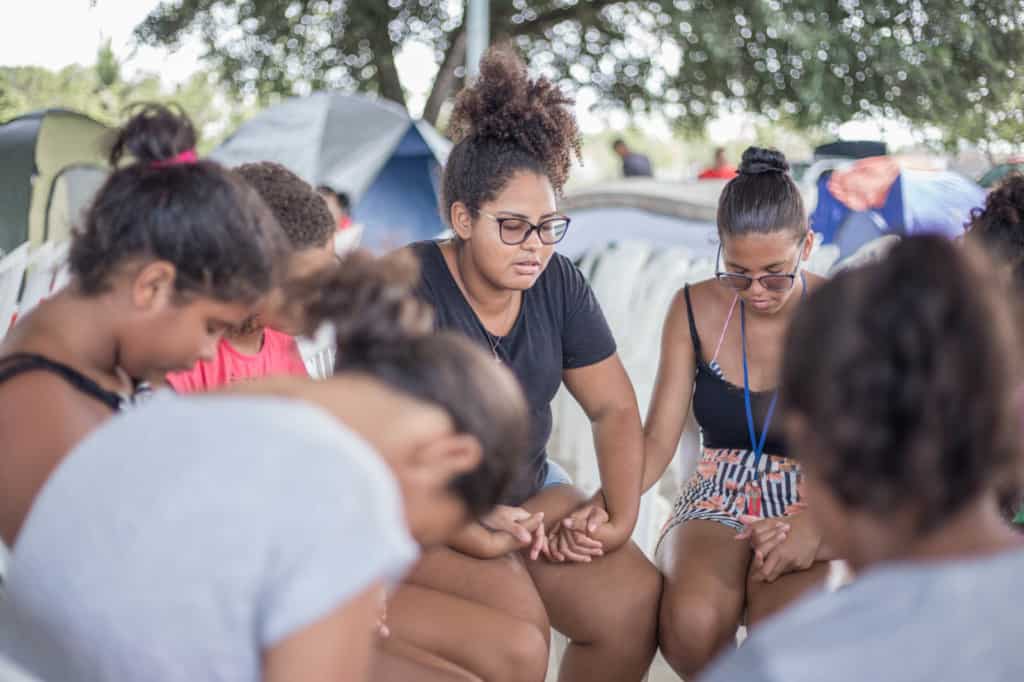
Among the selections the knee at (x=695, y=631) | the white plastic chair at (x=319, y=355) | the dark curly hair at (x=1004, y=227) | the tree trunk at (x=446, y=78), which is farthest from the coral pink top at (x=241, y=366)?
the tree trunk at (x=446, y=78)

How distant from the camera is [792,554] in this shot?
7.49ft

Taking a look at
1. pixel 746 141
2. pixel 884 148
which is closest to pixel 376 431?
pixel 884 148

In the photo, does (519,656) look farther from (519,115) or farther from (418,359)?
(519,115)

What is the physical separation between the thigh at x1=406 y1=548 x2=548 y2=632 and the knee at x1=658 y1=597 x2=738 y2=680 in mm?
273

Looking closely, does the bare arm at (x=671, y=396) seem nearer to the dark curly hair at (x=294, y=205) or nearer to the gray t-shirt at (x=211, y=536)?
the dark curly hair at (x=294, y=205)

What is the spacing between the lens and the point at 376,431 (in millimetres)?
1278

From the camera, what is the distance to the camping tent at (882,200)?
5.81 meters

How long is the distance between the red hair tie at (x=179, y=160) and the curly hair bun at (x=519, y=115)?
2.98 feet

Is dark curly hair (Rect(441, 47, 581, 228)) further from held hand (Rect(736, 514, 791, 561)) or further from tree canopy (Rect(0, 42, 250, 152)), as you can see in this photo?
tree canopy (Rect(0, 42, 250, 152))

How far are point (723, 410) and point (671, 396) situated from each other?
132mm

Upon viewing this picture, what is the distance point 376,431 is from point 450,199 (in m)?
1.38

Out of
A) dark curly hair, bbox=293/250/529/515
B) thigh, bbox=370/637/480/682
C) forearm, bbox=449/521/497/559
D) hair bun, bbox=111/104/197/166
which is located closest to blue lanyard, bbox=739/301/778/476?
forearm, bbox=449/521/497/559

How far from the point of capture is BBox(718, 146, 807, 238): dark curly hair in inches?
100

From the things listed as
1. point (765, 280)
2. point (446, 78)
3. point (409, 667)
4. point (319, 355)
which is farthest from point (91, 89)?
point (409, 667)
